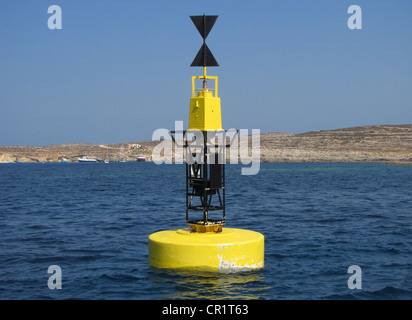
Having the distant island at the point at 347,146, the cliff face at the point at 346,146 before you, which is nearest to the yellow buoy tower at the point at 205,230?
the distant island at the point at 347,146

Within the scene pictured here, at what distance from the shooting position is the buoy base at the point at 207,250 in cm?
1634

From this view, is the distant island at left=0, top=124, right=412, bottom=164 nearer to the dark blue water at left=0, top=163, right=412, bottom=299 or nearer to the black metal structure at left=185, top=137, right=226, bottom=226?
the dark blue water at left=0, top=163, right=412, bottom=299

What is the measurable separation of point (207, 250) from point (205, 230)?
1.54 m

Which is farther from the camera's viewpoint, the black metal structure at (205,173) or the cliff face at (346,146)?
the cliff face at (346,146)

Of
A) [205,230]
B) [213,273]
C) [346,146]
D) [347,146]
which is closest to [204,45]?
[205,230]

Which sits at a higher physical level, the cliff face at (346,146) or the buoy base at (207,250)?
the cliff face at (346,146)

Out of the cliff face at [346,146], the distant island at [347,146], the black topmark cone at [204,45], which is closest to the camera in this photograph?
the black topmark cone at [204,45]

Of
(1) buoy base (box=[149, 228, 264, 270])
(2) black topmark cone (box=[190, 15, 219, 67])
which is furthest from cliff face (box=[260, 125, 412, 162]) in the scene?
(2) black topmark cone (box=[190, 15, 219, 67])

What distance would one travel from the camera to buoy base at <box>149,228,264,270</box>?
1634 cm

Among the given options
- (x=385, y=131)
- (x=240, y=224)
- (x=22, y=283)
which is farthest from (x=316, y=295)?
(x=385, y=131)

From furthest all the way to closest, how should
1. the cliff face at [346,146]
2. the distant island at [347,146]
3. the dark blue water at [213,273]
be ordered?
1. the cliff face at [346,146]
2. the distant island at [347,146]
3. the dark blue water at [213,273]

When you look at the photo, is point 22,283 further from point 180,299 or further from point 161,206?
point 161,206

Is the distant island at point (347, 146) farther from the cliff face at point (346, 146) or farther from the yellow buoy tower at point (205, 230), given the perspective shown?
the yellow buoy tower at point (205, 230)

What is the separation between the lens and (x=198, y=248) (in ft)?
53.7
